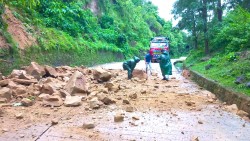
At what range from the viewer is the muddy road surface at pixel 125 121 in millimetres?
4020

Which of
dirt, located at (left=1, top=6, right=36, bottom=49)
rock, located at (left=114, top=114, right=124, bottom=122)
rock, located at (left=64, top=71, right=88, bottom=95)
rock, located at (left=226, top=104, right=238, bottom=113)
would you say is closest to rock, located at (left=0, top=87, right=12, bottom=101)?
rock, located at (left=64, top=71, right=88, bottom=95)

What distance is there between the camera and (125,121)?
15.5ft

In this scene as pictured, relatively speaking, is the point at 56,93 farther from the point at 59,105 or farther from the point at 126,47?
the point at 126,47

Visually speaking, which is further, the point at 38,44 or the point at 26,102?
the point at 38,44

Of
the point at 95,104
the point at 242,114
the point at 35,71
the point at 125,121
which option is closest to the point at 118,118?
the point at 125,121

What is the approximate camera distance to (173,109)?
18.8 ft

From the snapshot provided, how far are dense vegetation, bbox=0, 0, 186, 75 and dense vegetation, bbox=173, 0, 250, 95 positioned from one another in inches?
80.9

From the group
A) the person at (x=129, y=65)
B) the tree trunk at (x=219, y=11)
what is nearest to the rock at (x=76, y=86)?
the person at (x=129, y=65)

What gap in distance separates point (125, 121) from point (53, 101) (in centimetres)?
194

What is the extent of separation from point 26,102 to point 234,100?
4.78 metres

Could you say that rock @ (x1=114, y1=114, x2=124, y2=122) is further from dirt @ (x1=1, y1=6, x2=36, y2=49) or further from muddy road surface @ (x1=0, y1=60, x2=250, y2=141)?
dirt @ (x1=1, y1=6, x2=36, y2=49)

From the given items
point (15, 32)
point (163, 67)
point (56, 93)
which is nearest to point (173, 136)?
point (56, 93)

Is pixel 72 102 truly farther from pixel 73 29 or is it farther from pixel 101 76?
pixel 73 29

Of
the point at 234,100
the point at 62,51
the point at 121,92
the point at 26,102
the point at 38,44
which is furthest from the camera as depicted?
the point at 62,51
